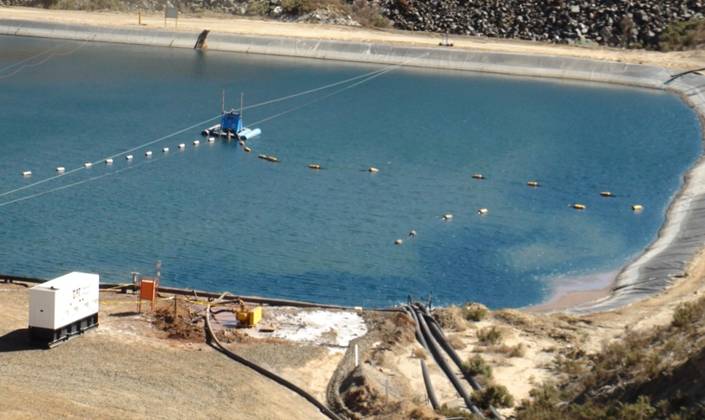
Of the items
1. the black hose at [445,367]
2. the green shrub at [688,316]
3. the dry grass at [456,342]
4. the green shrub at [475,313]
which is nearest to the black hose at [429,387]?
the black hose at [445,367]

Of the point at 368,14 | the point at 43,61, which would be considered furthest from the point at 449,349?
the point at 368,14

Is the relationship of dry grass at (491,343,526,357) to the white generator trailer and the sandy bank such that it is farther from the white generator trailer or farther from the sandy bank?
the sandy bank

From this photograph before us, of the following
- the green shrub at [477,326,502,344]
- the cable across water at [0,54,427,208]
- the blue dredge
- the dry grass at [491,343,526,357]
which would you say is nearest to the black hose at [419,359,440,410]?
the dry grass at [491,343,526,357]

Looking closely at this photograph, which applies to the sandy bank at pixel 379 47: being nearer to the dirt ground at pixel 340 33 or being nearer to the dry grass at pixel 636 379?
the dirt ground at pixel 340 33

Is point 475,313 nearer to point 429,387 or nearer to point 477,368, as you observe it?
point 477,368

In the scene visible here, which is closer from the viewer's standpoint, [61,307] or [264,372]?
[264,372]
